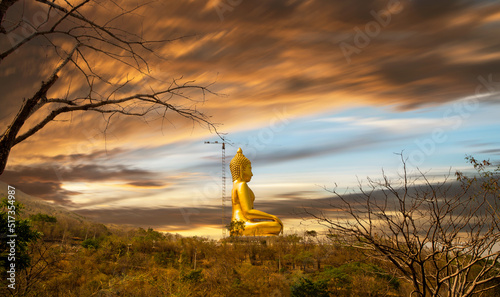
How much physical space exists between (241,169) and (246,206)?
253cm

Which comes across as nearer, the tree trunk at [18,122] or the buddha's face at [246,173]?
the tree trunk at [18,122]

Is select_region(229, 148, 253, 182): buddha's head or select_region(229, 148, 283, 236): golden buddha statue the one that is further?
select_region(229, 148, 253, 182): buddha's head

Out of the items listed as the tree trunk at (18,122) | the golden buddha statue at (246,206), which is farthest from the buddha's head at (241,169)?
the tree trunk at (18,122)

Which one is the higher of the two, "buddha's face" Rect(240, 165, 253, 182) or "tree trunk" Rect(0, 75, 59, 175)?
"buddha's face" Rect(240, 165, 253, 182)

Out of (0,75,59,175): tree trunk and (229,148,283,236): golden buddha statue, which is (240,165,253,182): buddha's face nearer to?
(229,148,283,236): golden buddha statue

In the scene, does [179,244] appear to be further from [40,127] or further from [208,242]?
[40,127]

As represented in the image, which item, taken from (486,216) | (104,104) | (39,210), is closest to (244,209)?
(39,210)

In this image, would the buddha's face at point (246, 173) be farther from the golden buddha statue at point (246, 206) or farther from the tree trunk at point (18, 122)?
the tree trunk at point (18, 122)

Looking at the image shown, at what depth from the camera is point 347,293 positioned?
10633 mm

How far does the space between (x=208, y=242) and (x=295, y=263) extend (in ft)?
14.4

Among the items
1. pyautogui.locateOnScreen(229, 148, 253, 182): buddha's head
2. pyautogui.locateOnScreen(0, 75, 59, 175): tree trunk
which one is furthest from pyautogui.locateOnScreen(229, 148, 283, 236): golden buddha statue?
pyautogui.locateOnScreen(0, 75, 59, 175): tree trunk

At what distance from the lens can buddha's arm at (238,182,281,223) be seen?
2322 cm

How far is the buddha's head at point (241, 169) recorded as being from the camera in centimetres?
2469

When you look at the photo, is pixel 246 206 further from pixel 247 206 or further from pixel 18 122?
pixel 18 122
